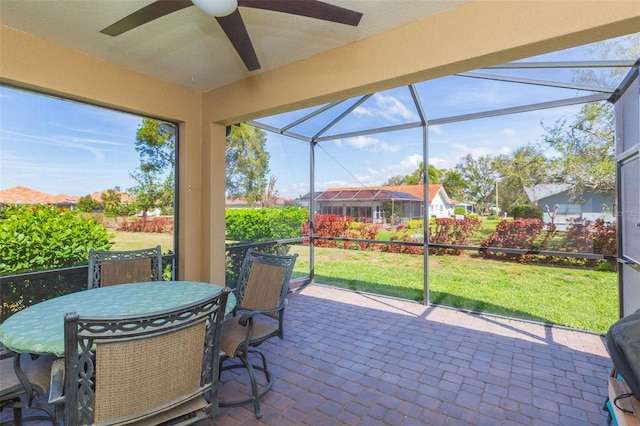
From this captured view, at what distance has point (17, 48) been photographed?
7.35 feet

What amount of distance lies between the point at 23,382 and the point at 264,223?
333cm

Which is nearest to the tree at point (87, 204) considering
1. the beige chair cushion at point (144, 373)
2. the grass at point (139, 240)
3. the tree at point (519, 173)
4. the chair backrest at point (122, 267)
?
the grass at point (139, 240)

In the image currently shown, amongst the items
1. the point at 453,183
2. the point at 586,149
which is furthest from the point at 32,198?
the point at 586,149

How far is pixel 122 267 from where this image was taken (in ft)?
8.91

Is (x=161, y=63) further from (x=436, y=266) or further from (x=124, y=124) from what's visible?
(x=436, y=266)

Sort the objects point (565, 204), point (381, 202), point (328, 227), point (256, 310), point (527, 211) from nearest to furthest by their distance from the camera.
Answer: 1. point (256, 310)
2. point (565, 204)
3. point (527, 211)
4. point (381, 202)
5. point (328, 227)

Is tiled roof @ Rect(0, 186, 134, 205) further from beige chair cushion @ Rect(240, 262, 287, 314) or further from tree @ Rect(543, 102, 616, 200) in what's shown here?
tree @ Rect(543, 102, 616, 200)

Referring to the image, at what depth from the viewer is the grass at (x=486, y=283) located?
3.71m

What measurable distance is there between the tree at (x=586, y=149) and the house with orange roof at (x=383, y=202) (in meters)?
1.47

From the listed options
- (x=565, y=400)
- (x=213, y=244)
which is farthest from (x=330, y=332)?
(x=565, y=400)

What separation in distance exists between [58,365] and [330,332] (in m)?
2.55

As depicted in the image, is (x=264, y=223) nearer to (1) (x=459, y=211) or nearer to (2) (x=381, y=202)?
(2) (x=381, y=202)

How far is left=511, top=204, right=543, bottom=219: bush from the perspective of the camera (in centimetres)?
391

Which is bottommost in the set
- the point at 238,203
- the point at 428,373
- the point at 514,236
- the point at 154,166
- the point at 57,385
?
the point at 428,373
